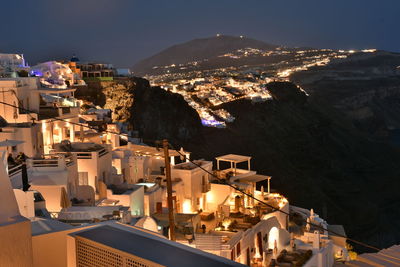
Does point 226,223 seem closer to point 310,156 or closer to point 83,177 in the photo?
point 83,177

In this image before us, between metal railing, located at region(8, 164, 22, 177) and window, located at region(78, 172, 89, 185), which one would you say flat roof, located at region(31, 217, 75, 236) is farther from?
window, located at region(78, 172, 89, 185)

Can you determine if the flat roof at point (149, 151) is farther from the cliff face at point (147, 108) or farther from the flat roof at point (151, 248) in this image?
the flat roof at point (151, 248)

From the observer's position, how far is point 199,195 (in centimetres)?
1845

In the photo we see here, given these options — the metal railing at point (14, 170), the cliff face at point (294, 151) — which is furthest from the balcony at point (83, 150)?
the cliff face at point (294, 151)

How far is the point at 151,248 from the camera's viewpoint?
415 cm

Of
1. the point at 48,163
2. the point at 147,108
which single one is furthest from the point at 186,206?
the point at 147,108

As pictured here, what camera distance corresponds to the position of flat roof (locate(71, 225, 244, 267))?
3912 mm

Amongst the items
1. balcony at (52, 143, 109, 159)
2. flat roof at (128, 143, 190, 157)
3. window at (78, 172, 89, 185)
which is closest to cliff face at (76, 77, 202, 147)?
flat roof at (128, 143, 190, 157)

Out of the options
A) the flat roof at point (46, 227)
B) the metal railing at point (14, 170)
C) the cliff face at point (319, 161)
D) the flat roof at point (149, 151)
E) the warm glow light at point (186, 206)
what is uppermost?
the flat roof at point (46, 227)

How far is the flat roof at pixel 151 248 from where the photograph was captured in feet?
12.8

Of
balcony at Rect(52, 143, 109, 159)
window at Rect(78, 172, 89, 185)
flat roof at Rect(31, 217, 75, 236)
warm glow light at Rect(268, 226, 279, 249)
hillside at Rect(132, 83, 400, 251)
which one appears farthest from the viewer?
hillside at Rect(132, 83, 400, 251)

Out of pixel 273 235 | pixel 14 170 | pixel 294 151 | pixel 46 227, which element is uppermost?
A: pixel 46 227

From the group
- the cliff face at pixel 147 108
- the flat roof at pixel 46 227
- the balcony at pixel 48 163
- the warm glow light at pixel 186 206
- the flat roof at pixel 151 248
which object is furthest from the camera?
the cliff face at pixel 147 108

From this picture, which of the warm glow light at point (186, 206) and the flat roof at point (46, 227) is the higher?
the flat roof at point (46, 227)
